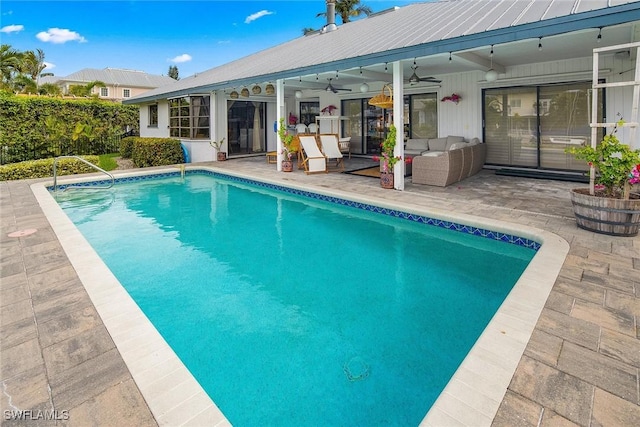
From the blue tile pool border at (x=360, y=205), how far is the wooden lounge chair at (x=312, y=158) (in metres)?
1.49

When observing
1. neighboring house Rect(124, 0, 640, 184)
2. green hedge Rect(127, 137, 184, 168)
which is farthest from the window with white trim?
green hedge Rect(127, 137, 184, 168)

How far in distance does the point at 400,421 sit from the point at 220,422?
1.04 meters

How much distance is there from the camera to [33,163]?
10.4m

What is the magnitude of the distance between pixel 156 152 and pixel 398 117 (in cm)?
900

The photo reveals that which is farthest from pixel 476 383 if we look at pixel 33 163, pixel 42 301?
pixel 33 163

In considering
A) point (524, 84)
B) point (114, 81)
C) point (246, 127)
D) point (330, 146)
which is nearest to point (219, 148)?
point (246, 127)

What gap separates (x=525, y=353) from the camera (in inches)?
87.4

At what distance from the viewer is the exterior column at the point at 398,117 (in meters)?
7.39

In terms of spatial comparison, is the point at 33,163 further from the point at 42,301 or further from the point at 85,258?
the point at 42,301

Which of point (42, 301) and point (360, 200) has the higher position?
point (360, 200)

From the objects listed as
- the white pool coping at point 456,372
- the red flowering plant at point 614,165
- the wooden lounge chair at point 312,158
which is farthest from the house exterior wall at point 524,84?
the white pool coping at point 456,372

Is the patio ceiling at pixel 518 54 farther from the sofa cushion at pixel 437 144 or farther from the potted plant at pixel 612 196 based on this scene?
the potted plant at pixel 612 196

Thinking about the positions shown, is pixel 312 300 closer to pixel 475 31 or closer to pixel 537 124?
pixel 475 31

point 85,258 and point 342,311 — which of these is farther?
point 85,258
